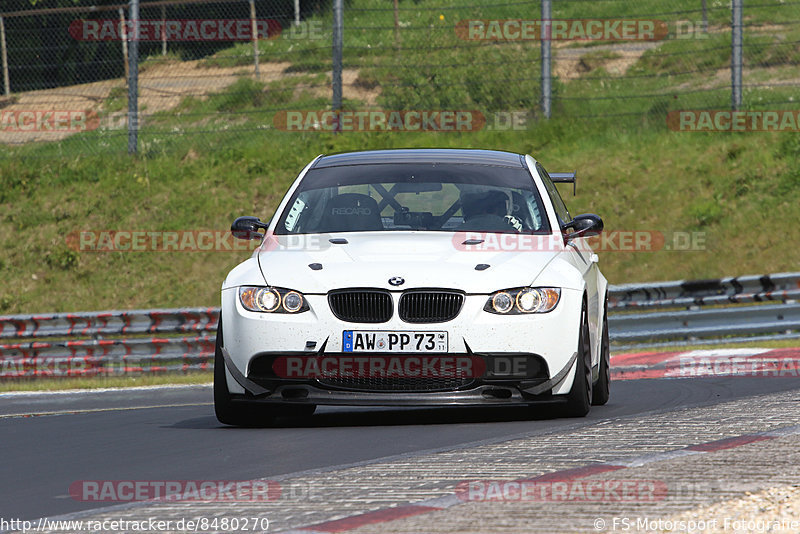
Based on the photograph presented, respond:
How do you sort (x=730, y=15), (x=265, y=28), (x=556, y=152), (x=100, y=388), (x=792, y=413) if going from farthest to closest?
1. (x=265, y=28)
2. (x=556, y=152)
3. (x=730, y=15)
4. (x=100, y=388)
5. (x=792, y=413)

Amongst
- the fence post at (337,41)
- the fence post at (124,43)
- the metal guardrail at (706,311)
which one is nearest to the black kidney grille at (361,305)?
the metal guardrail at (706,311)

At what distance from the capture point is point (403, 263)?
7516 millimetres

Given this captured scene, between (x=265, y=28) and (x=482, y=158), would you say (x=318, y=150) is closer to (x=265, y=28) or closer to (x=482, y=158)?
(x=265, y=28)

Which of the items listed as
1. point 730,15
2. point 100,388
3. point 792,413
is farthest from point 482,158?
point 730,15

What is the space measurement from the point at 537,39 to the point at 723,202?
4072 millimetres

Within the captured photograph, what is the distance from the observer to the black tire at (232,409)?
303 inches

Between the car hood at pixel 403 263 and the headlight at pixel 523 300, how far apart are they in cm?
5

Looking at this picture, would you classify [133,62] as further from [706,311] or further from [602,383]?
[602,383]

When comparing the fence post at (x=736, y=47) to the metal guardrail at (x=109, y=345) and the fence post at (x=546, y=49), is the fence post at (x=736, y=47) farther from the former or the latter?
the metal guardrail at (x=109, y=345)

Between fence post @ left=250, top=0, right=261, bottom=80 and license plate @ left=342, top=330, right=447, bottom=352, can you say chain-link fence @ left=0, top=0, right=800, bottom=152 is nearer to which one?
fence post @ left=250, top=0, right=261, bottom=80

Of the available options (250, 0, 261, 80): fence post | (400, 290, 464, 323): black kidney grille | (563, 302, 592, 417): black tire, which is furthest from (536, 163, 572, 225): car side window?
(250, 0, 261, 80): fence post

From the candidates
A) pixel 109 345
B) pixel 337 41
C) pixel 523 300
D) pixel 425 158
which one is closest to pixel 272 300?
pixel 523 300

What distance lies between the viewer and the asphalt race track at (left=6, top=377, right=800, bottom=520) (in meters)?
6.00

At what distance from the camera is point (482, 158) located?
30.1 feet
